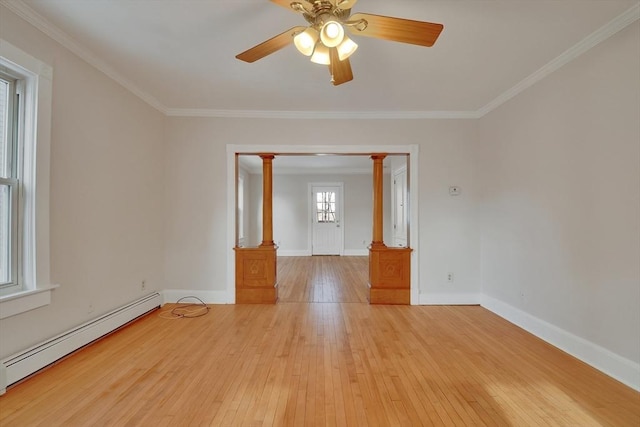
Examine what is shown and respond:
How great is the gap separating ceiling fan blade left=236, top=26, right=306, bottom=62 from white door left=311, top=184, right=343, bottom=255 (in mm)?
6569

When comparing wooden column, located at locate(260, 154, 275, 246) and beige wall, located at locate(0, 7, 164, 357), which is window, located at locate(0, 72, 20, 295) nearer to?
beige wall, located at locate(0, 7, 164, 357)

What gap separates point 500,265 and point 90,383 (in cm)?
397

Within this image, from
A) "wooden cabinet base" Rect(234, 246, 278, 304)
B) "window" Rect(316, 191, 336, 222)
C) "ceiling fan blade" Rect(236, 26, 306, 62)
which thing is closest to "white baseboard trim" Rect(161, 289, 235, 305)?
"wooden cabinet base" Rect(234, 246, 278, 304)

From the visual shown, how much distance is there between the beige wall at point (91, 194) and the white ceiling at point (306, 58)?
182 mm

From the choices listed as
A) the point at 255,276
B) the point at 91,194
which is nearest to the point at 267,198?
the point at 255,276

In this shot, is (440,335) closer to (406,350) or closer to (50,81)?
(406,350)

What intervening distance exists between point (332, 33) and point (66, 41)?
2.22 m

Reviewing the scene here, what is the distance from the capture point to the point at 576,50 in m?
2.31

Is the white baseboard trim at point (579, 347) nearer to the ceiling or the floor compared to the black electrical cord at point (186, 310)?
nearer to the ceiling

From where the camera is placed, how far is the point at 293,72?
2709 millimetres

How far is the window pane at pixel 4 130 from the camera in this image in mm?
1952

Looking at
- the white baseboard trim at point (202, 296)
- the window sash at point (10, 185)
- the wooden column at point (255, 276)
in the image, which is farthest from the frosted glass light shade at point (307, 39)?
the white baseboard trim at point (202, 296)

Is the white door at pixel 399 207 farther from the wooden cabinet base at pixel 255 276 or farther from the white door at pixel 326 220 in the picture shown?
the wooden cabinet base at pixel 255 276

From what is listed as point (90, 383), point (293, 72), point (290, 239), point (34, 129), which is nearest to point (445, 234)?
point (293, 72)
